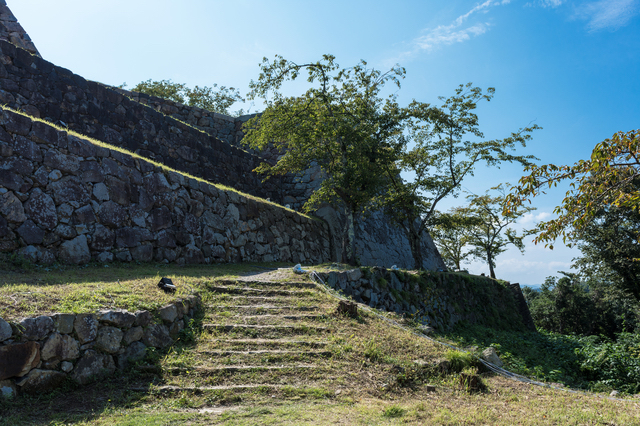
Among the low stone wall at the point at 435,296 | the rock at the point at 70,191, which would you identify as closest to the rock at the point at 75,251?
the rock at the point at 70,191

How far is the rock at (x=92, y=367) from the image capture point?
12.8 feet

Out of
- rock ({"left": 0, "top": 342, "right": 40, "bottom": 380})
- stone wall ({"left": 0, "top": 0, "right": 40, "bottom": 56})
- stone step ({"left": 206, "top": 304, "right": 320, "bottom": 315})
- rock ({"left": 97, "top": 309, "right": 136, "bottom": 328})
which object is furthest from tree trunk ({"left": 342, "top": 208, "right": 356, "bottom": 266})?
stone wall ({"left": 0, "top": 0, "right": 40, "bottom": 56})

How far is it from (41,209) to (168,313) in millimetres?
3577

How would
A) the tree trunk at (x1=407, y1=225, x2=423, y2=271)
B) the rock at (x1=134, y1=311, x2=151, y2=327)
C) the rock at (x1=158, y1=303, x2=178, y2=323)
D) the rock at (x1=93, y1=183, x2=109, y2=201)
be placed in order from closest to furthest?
the rock at (x1=134, y1=311, x2=151, y2=327), the rock at (x1=158, y1=303, x2=178, y2=323), the rock at (x1=93, y1=183, x2=109, y2=201), the tree trunk at (x1=407, y1=225, x2=423, y2=271)

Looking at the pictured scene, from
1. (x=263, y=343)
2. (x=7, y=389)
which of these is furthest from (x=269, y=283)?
(x=7, y=389)

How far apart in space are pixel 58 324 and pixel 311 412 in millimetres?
2577

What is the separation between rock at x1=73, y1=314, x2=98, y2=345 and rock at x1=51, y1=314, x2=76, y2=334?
0.04m

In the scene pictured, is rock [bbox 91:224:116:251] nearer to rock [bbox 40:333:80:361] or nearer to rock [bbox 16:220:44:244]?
rock [bbox 16:220:44:244]

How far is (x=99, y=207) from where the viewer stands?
7.50m

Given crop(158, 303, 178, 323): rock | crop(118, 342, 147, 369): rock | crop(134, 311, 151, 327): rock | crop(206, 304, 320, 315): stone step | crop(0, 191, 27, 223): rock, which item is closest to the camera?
crop(118, 342, 147, 369): rock

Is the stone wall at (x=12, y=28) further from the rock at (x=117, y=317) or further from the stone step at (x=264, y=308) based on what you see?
the rock at (x=117, y=317)

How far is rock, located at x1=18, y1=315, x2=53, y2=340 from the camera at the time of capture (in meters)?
3.58

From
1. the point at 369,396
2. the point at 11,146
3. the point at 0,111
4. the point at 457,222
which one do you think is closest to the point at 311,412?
the point at 369,396

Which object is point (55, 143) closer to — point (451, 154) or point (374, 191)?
point (374, 191)
